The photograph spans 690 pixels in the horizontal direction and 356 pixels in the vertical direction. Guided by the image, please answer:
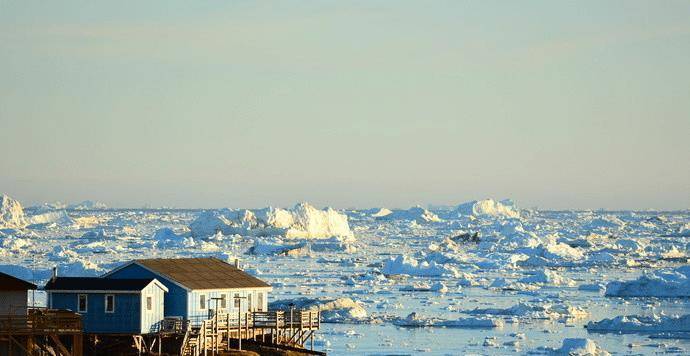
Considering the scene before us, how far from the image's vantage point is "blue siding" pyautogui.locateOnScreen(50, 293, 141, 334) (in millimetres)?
33125

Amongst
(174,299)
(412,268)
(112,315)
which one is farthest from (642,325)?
(412,268)

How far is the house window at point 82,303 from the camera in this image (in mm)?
33375

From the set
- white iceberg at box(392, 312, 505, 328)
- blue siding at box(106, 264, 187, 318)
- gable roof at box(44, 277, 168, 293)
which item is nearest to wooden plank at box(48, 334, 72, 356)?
gable roof at box(44, 277, 168, 293)

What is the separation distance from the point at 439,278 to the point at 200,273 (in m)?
43.9

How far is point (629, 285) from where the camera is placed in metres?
63.9

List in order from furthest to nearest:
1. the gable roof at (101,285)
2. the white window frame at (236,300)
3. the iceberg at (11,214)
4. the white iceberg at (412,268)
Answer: the iceberg at (11,214), the white iceberg at (412,268), the white window frame at (236,300), the gable roof at (101,285)

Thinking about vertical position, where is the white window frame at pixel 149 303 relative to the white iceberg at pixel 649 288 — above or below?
above

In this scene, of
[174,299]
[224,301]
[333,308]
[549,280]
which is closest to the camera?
[174,299]

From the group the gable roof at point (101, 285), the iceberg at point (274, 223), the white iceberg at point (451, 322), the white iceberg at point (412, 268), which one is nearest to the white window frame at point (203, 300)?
the gable roof at point (101, 285)

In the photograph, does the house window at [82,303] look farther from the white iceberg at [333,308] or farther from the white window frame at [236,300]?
the white iceberg at [333,308]

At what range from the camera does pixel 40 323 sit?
29922 millimetres

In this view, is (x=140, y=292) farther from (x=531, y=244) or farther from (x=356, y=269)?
(x=531, y=244)

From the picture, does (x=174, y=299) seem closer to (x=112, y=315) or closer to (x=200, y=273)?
(x=200, y=273)

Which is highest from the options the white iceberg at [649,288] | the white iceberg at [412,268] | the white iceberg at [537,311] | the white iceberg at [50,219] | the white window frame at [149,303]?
the white iceberg at [50,219]
